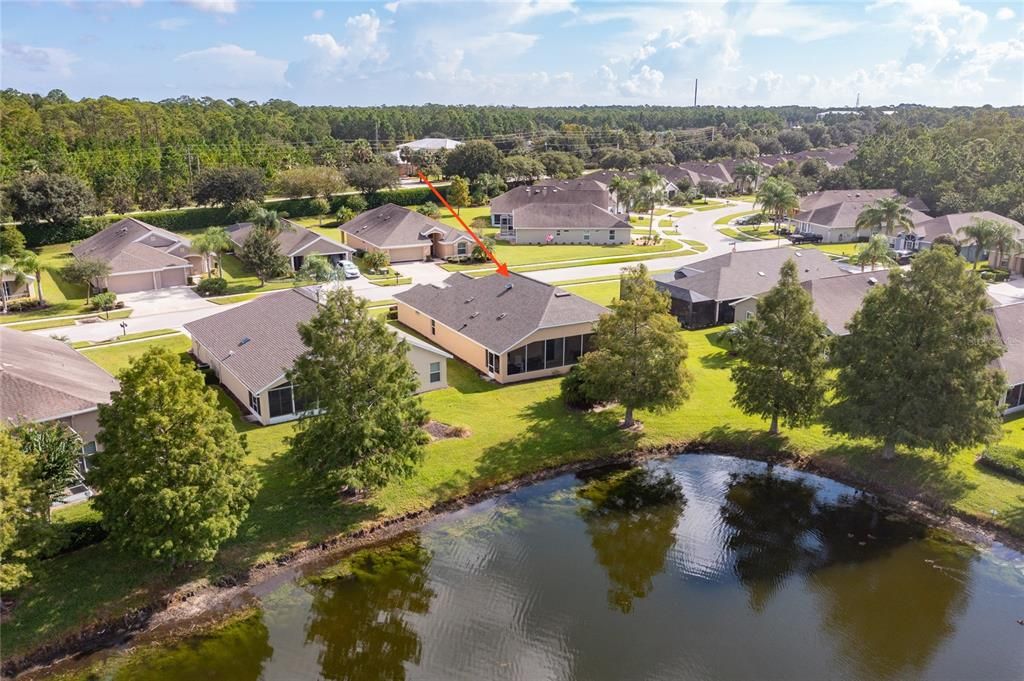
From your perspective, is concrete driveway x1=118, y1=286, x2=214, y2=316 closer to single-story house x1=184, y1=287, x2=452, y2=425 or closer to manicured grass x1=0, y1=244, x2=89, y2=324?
manicured grass x1=0, y1=244, x2=89, y2=324

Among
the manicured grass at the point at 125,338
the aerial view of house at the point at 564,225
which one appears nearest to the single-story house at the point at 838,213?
the aerial view of house at the point at 564,225

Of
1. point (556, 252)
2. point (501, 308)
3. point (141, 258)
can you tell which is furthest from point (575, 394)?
point (556, 252)

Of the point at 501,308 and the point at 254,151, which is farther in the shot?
the point at 254,151

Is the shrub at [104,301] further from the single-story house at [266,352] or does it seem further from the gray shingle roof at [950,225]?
the gray shingle roof at [950,225]

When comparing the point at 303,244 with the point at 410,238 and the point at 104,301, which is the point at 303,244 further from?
the point at 104,301

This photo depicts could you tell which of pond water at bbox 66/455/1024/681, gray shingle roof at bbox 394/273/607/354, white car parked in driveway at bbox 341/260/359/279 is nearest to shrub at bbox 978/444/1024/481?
pond water at bbox 66/455/1024/681

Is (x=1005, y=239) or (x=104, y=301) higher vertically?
(x=1005, y=239)
